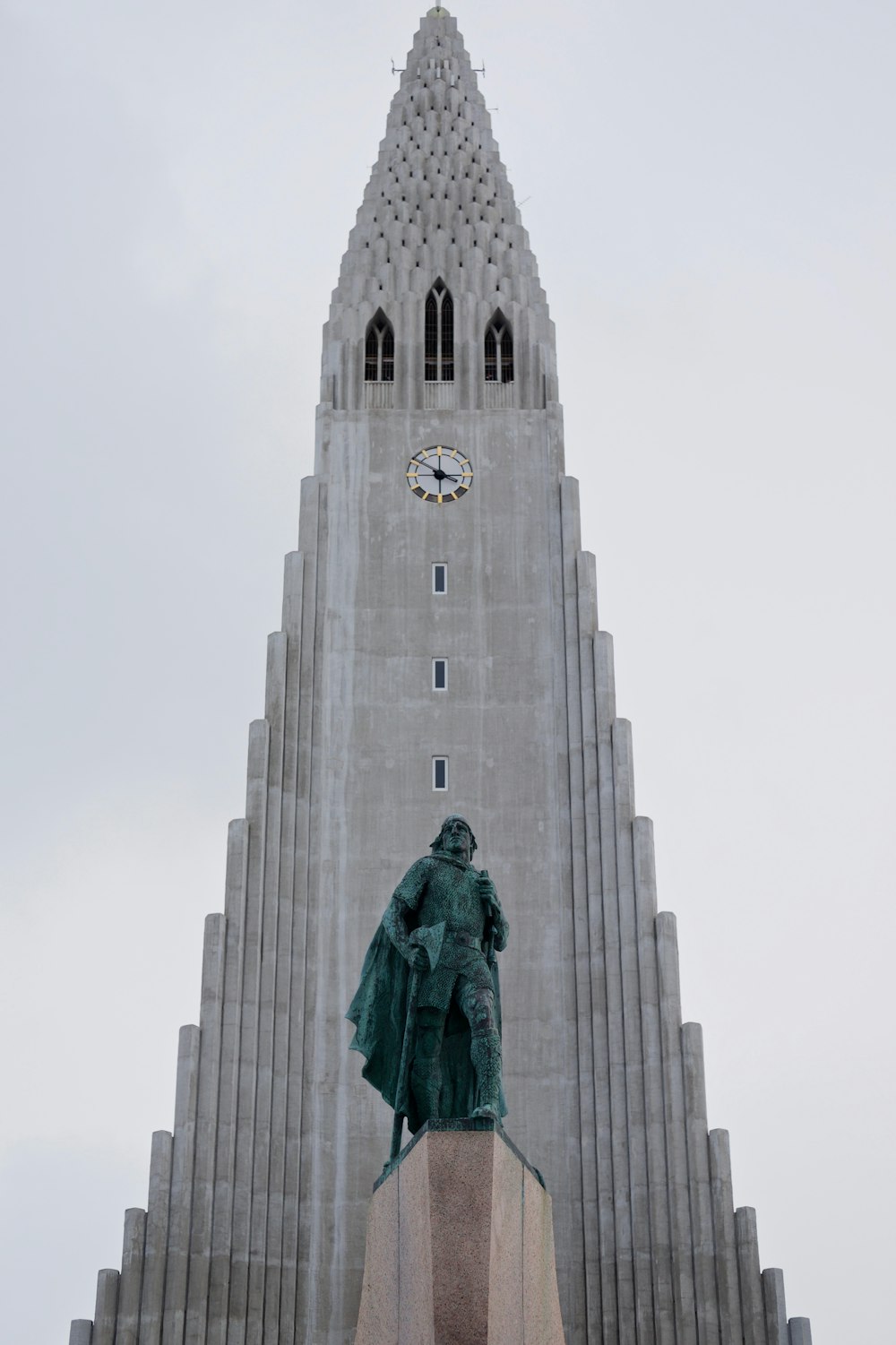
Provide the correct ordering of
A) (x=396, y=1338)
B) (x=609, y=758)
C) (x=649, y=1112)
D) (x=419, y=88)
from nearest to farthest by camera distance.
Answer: (x=396, y=1338), (x=649, y=1112), (x=609, y=758), (x=419, y=88)

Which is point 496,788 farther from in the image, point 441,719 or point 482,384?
point 482,384

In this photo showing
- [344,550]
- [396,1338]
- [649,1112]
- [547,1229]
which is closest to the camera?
[396,1338]

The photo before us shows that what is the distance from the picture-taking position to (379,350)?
41.3 m

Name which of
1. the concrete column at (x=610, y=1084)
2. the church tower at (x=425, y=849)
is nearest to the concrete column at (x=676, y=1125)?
the church tower at (x=425, y=849)

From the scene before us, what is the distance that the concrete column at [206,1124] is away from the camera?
30970 millimetres

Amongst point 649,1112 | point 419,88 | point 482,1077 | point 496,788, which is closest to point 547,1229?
point 482,1077

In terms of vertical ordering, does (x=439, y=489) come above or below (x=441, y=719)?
above

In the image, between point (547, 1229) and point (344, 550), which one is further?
point (344, 550)

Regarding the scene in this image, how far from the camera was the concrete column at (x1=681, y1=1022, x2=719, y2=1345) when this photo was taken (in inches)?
1220

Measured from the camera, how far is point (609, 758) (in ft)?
119

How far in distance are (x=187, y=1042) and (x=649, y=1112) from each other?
7.76 m

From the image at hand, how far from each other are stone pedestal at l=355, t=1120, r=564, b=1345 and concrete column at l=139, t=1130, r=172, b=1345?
14293 mm

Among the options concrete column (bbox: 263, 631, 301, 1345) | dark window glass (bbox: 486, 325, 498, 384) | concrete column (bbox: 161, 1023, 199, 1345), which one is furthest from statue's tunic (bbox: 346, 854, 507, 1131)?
dark window glass (bbox: 486, 325, 498, 384)

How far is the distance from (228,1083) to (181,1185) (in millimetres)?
1858
